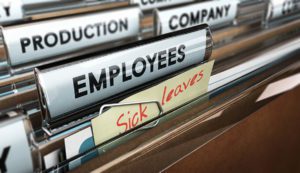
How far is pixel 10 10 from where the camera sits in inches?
26.2

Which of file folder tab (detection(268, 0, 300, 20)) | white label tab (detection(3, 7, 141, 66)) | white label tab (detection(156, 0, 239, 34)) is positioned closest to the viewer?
white label tab (detection(3, 7, 141, 66))

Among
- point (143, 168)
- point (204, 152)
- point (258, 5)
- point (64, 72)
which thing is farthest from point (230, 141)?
point (258, 5)

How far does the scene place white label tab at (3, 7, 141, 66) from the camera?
50 cm

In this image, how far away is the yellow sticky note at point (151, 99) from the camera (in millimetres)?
399

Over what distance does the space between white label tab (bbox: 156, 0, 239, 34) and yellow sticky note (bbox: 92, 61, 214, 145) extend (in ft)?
0.56

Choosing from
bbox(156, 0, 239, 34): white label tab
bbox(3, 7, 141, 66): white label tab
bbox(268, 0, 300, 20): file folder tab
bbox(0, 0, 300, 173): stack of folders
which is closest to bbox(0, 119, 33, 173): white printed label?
bbox(0, 0, 300, 173): stack of folders

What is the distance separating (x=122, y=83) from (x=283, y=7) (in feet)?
1.80

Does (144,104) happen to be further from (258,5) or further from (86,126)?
(258,5)

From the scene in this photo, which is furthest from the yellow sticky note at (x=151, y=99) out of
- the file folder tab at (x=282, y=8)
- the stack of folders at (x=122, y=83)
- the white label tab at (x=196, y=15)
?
the file folder tab at (x=282, y=8)

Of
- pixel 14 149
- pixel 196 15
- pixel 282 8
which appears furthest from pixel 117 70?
pixel 282 8

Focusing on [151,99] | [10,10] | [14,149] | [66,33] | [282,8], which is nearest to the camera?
[14,149]

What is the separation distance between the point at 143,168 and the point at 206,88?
0.17 meters

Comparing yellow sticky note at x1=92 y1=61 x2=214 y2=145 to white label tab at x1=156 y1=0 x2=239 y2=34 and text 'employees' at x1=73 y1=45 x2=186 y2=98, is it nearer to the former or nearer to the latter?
text 'employees' at x1=73 y1=45 x2=186 y2=98

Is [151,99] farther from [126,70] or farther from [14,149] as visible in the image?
[14,149]
